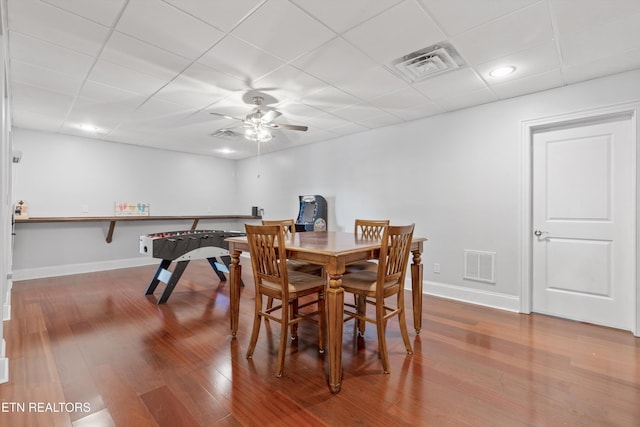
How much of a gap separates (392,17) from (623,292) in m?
3.37

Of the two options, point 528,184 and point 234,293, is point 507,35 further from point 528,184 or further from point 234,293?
point 234,293

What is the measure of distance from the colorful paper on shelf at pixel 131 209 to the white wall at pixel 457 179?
379 cm

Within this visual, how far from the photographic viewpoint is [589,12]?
197 centimetres

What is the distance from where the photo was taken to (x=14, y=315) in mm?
3098

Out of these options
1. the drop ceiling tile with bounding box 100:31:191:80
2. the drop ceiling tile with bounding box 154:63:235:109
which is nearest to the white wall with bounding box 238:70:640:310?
the drop ceiling tile with bounding box 154:63:235:109

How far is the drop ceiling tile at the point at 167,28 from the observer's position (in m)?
1.94

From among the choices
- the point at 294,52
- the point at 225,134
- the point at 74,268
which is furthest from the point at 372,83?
the point at 74,268

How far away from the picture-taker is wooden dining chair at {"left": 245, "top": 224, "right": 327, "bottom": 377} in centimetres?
207

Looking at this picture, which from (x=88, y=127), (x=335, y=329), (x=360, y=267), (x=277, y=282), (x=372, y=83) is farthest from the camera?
(x=88, y=127)

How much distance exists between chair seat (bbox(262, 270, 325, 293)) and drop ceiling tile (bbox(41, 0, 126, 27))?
2135mm

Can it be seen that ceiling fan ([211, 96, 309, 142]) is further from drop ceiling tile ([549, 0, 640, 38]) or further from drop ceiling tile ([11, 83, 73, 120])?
drop ceiling tile ([549, 0, 640, 38])

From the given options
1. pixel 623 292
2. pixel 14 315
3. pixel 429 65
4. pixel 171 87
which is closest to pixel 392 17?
pixel 429 65

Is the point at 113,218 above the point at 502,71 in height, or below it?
below

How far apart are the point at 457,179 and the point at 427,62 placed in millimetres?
1752
